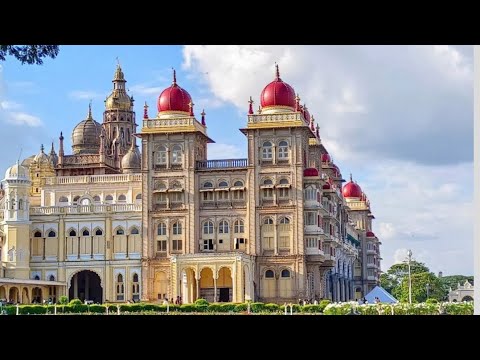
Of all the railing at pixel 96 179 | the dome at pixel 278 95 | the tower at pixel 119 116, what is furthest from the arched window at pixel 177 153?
the tower at pixel 119 116

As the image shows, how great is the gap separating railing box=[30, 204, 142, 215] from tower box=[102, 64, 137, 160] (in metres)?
21.0

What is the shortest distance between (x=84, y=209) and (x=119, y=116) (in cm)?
2407

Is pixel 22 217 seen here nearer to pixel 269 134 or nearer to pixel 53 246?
pixel 53 246

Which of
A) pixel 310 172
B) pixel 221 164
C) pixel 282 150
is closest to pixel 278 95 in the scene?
pixel 282 150

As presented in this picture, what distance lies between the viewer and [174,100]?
51.6 m

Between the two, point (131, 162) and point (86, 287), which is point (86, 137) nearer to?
point (131, 162)

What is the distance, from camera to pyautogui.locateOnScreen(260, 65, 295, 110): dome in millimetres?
49938

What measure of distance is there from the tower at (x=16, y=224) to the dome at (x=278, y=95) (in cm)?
1542

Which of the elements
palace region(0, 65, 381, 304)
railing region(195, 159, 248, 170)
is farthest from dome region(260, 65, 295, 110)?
railing region(195, 159, 248, 170)

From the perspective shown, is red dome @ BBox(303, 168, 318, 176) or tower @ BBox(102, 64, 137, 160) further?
tower @ BBox(102, 64, 137, 160)

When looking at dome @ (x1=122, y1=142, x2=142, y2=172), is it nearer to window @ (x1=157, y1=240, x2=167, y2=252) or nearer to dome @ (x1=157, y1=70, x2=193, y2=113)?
dome @ (x1=157, y1=70, x2=193, y2=113)

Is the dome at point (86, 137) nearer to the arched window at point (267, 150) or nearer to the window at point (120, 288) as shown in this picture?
the window at point (120, 288)
